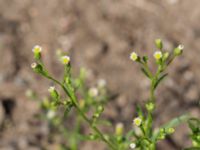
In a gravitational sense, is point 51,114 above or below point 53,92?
above

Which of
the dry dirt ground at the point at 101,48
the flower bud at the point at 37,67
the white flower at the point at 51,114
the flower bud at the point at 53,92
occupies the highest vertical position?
the dry dirt ground at the point at 101,48

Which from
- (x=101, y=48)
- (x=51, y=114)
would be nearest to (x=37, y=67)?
(x=51, y=114)

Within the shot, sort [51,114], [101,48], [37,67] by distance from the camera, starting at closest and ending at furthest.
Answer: [37,67] → [51,114] → [101,48]

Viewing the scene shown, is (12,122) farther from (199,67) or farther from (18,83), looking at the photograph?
(199,67)

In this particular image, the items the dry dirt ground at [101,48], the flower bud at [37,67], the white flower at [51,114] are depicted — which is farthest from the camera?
the dry dirt ground at [101,48]

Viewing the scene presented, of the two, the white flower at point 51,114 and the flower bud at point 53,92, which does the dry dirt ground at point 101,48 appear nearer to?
the white flower at point 51,114

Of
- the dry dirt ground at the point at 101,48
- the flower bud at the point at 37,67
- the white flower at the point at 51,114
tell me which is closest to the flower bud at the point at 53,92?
the flower bud at the point at 37,67

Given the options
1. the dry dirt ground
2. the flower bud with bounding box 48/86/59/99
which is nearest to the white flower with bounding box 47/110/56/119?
the dry dirt ground

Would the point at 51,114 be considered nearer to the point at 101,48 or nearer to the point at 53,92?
the point at 101,48

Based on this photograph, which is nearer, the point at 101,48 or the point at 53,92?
the point at 53,92
